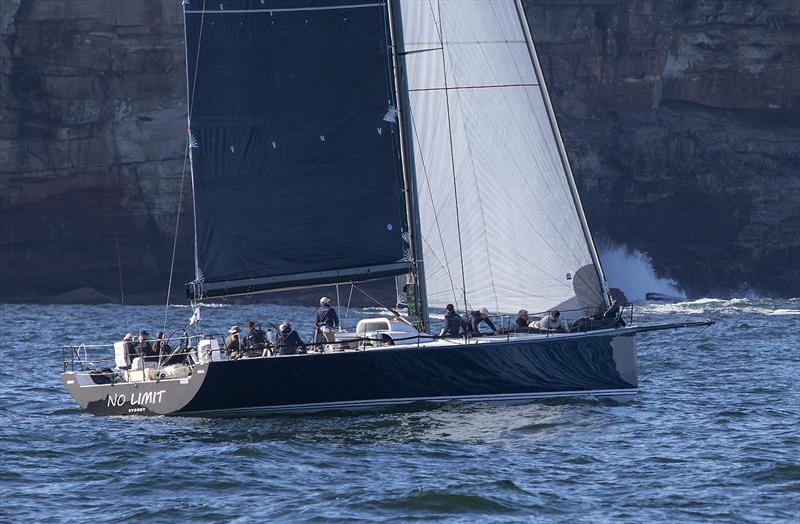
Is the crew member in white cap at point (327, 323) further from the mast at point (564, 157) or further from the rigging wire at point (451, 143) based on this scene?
the mast at point (564, 157)

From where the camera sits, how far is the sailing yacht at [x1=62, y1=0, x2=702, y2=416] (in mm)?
20703

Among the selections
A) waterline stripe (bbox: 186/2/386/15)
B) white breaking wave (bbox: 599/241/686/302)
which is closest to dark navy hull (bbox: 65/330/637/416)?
waterline stripe (bbox: 186/2/386/15)

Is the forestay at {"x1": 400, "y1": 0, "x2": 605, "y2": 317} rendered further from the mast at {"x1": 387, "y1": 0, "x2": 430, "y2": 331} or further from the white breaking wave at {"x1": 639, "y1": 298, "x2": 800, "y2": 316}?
the white breaking wave at {"x1": 639, "y1": 298, "x2": 800, "y2": 316}

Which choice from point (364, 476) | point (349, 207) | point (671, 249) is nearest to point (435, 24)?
point (349, 207)

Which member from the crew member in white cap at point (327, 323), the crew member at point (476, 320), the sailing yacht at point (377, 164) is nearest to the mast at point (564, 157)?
the sailing yacht at point (377, 164)

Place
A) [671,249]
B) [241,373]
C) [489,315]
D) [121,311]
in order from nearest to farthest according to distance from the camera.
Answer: [241,373]
[489,315]
[121,311]
[671,249]

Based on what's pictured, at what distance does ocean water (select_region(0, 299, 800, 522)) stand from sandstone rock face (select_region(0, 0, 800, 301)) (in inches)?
1650

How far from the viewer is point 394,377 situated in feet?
62.4

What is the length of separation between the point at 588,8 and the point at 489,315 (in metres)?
52.4

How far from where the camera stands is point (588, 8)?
70500mm

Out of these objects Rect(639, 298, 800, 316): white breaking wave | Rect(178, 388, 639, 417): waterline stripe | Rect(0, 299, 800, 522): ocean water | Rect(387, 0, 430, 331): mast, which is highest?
→ Rect(387, 0, 430, 331): mast

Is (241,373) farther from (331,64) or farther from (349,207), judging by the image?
(331,64)

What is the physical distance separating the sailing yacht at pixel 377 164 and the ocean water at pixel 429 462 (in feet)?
5.44

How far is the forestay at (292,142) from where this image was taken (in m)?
20.7
